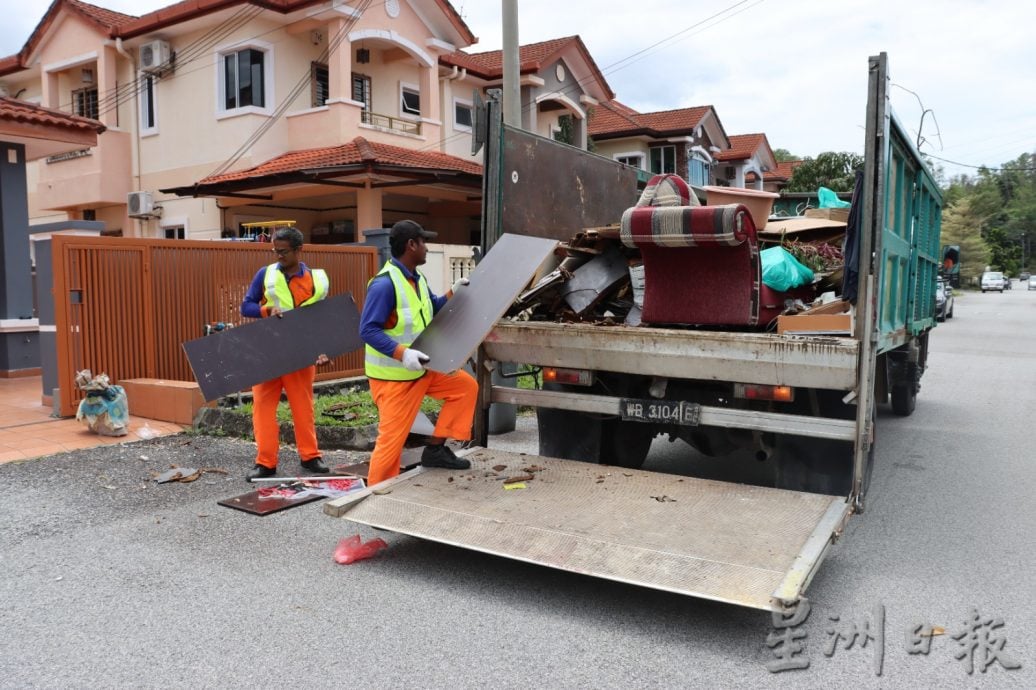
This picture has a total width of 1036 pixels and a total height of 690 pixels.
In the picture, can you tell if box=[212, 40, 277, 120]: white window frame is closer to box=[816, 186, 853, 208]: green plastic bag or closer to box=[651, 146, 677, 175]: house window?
box=[816, 186, 853, 208]: green plastic bag

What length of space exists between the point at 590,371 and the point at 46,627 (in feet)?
9.45

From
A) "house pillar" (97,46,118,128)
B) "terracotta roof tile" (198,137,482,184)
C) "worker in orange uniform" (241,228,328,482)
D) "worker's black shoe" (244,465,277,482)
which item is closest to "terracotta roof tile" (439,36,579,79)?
"terracotta roof tile" (198,137,482,184)

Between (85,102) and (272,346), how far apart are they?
1674cm

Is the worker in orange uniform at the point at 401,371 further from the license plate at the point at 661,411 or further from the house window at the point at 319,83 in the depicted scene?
the house window at the point at 319,83

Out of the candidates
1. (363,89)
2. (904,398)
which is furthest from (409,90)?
(904,398)

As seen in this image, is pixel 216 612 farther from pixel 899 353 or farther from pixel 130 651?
pixel 899 353

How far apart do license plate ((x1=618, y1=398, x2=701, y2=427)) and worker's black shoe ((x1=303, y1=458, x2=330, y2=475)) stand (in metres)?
2.43

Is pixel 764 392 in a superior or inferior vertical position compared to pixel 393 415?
superior

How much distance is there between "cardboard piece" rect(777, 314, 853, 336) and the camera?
4.30 meters

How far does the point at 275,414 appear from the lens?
19.1 ft

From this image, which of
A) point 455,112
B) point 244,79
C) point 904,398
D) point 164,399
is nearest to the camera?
point 164,399

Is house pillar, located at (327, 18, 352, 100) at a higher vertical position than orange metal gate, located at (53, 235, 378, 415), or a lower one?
A: higher

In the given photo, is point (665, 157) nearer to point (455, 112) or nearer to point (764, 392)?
point (455, 112)

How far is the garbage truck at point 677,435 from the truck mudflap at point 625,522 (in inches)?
0.4
